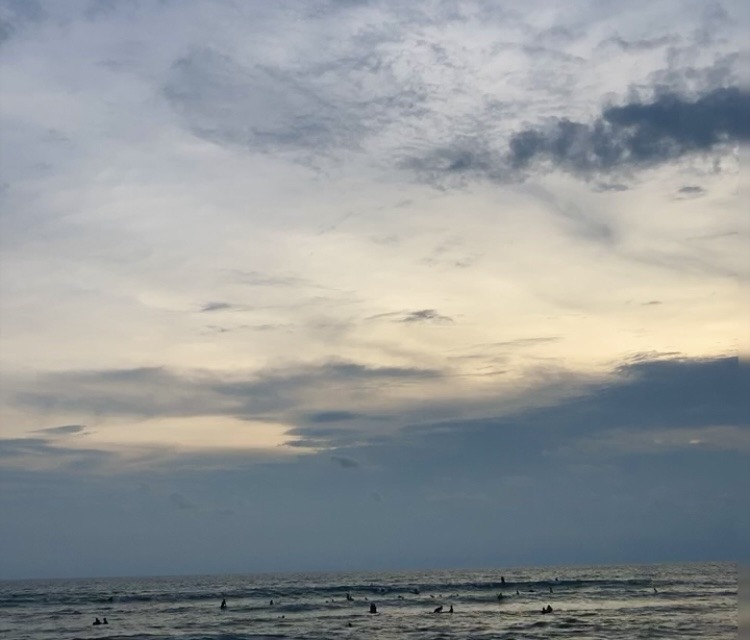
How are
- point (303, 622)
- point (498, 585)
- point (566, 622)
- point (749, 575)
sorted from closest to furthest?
point (749, 575)
point (566, 622)
point (303, 622)
point (498, 585)

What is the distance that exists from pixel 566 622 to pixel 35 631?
5052 centimetres

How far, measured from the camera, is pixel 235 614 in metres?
90.7

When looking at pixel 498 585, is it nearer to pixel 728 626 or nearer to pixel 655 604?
pixel 655 604

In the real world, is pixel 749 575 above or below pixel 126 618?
above

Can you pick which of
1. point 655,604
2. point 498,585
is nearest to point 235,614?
point 655,604

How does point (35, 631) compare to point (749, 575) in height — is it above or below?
below

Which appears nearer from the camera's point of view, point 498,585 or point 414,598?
point 414,598

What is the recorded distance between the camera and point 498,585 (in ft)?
459

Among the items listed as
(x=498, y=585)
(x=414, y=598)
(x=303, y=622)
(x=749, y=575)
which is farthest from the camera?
(x=498, y=585)

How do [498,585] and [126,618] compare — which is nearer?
[126,618]

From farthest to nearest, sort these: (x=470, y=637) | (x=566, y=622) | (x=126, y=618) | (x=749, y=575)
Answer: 1. (x=126, y=618)
2. (x=566, y=622)
3. (x=470, y=637)
4. (x=749, y=575)

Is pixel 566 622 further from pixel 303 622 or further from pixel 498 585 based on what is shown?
pixel 498 585

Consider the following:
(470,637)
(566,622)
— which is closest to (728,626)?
(566,622)

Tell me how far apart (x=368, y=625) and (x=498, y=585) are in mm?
71316
